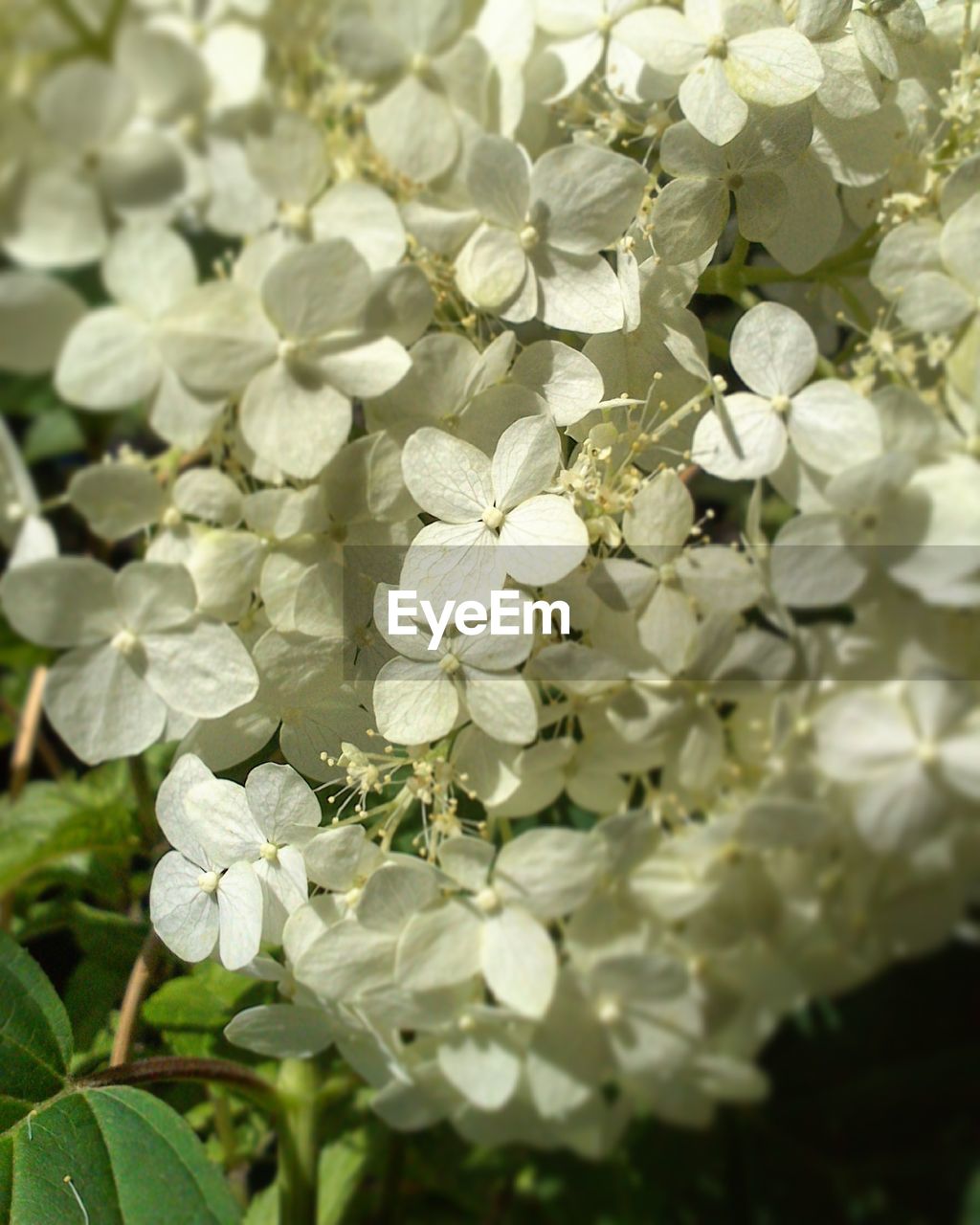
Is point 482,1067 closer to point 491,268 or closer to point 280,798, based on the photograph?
point 280,798

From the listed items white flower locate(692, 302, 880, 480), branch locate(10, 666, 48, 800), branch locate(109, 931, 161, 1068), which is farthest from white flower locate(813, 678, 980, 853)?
branch locate(10, 666, 48, 800)

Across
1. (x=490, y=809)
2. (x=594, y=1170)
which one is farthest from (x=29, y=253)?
(x=594, y=1170)

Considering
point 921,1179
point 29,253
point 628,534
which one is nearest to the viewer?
point 29,253

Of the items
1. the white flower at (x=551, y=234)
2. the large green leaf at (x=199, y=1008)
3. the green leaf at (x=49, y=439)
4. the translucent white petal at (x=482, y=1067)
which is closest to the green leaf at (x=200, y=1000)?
the large green leaf at (x=199, y=1008)

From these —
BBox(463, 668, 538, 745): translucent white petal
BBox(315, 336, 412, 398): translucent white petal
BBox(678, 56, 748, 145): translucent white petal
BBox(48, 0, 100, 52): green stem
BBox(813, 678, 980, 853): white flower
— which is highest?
BBox(48, 0, 100, 52): green stem

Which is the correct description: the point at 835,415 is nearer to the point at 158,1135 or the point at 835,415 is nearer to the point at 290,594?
the point at 290,594

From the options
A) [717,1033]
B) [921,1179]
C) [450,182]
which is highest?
[450,182]

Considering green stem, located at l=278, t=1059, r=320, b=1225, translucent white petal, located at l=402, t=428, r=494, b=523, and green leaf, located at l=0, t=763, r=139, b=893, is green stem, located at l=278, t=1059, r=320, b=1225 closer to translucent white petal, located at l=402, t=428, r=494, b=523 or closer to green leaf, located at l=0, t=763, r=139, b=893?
green leaf, located at l=0, t=763, r=139, b=893
